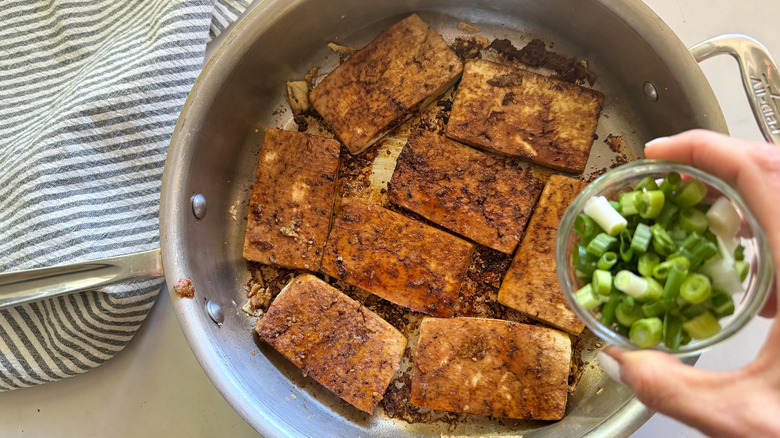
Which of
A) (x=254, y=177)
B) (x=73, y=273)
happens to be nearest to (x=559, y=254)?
(x=254, y=177)

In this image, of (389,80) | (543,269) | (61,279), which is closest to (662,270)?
(543,269)

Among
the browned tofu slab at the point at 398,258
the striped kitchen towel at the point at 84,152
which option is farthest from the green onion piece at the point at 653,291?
the striped kitchen towel at the point at 84,152

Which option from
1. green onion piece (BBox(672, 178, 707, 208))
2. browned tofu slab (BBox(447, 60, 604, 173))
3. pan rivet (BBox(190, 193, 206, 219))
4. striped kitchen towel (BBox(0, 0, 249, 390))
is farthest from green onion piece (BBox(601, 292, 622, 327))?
striped kitchen towel (BBox(0, 0, 249, 390))

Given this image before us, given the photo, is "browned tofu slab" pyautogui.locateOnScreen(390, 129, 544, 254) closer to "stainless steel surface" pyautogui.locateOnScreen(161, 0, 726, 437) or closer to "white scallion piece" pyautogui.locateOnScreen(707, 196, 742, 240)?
"stainless steel surface" pyautogui.locateOnScreen(161, 0, 726, 437)

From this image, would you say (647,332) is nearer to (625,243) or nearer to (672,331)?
(672,331)

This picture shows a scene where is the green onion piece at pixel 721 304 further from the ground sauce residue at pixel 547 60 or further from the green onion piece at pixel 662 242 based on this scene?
the ground sauce residue at pixel 547 60

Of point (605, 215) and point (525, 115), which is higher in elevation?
point (605, 215)
